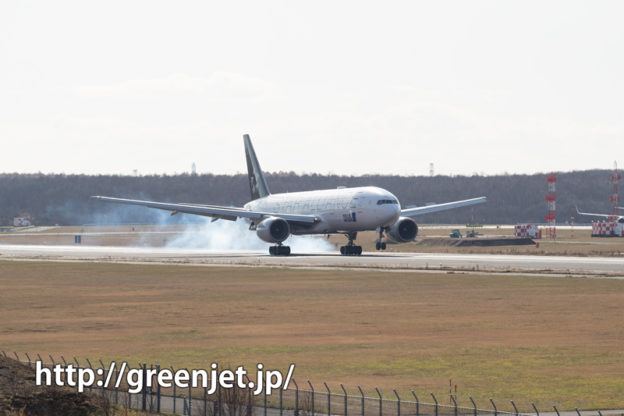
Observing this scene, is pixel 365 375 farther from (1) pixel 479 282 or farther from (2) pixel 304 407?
(1) pixel 479 282

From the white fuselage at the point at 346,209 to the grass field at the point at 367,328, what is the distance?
25030 millimetres

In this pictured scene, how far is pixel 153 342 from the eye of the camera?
121ft

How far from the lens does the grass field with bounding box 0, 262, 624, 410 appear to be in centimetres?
2902

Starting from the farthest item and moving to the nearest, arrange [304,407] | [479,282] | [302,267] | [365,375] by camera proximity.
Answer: [302,267], [479,282], [365,375], [304,407]

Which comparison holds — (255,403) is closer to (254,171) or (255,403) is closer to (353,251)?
(353,251)

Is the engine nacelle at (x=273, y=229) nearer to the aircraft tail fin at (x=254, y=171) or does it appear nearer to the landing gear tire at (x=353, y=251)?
the landing gear tire at (x=353, y=251)

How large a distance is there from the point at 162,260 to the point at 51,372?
232ft

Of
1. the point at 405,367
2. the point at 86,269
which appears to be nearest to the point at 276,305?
the point at 405,367

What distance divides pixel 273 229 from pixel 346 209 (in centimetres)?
767

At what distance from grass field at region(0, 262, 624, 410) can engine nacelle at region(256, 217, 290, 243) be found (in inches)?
1180

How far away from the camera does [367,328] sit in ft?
134

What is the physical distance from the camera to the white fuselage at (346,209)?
308ft

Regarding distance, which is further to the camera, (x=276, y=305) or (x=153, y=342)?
(x=276, y=305)

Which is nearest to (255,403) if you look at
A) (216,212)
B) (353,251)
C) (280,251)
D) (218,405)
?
(218,405)
